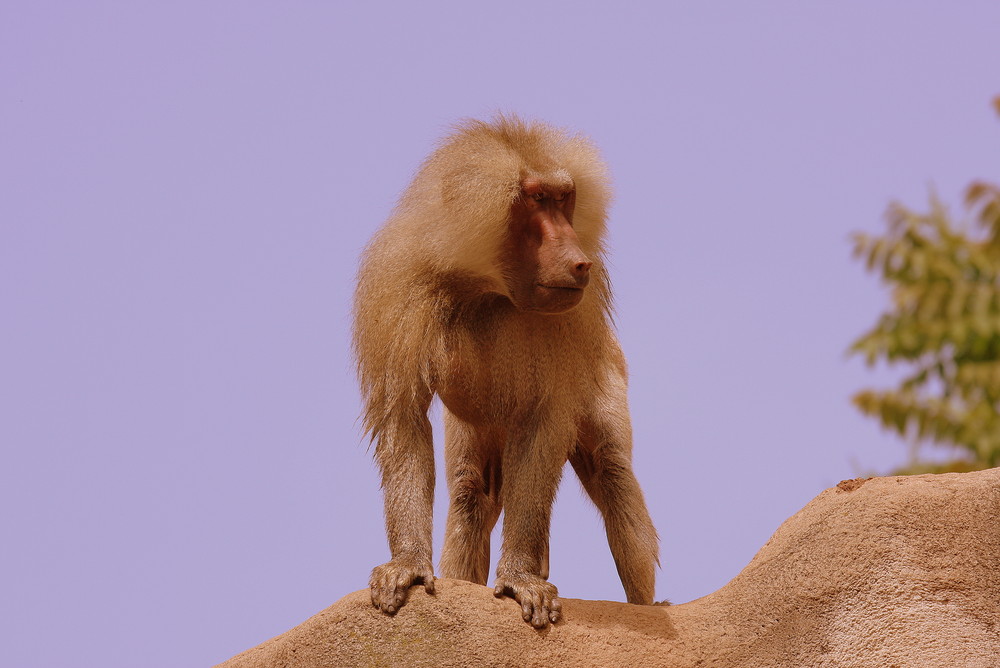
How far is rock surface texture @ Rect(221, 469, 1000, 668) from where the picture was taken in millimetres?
5309

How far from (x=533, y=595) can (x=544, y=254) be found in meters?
1.48

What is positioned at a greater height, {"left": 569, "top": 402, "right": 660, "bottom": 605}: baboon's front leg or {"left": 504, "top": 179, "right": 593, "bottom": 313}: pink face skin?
{"left": 504, "top": 179, "right": 593, "bottom": 313}: pink face skin

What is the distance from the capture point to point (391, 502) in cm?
584

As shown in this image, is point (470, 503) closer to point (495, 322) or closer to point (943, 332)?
point (495, 322)

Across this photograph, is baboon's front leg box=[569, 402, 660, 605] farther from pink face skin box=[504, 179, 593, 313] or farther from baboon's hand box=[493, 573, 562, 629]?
pink face skin box=[504, 179, 593, 313]

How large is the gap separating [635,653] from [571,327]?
154cm

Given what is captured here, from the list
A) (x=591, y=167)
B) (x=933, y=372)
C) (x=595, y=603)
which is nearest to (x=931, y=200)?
(x=933, y=372)

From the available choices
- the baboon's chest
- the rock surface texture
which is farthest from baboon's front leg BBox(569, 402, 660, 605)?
the rock surface texture

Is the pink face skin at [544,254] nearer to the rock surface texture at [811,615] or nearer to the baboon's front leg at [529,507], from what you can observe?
the baboon's front leg at [529,507]

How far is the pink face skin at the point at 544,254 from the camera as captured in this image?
582 cm

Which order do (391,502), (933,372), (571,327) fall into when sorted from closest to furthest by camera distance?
(391,502) < (571,327) < (933,372)

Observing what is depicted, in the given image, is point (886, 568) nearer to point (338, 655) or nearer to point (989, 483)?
point (989, 483)

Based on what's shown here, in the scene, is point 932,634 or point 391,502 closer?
→ point 932,634

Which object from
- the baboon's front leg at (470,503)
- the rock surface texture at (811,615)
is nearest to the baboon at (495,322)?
the rock surface texture at (811,615)
